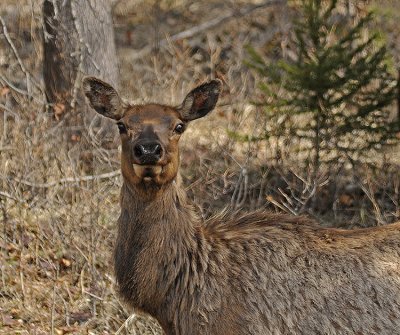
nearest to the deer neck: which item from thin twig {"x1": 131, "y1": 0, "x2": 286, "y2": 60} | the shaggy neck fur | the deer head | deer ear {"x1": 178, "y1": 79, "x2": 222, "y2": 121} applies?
the shaggy neck fur

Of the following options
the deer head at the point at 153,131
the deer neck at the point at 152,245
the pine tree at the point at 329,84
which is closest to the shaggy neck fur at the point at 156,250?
the deer neck at the point at 152,245

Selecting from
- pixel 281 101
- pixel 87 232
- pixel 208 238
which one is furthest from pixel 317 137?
pixel 208 238

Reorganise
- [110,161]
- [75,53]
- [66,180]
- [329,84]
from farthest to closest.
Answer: [75,53] → [329,84] → [110,161] → [66,180]

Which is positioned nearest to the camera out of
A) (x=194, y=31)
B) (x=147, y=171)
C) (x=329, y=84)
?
(x=147, y=171)

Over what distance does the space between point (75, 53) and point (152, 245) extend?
4.46 metres

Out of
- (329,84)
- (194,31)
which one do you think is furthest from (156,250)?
(194,31)

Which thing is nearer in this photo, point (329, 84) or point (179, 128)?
point (179, 128)

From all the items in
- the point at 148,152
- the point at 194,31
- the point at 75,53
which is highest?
the point at 194,31

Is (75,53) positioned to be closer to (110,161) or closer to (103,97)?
(110,161)

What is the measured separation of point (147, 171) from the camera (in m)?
6.16

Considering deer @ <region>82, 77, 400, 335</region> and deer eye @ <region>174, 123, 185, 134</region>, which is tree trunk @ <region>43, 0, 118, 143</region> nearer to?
deer eye @ <region>174, 123, 185, 134</region>

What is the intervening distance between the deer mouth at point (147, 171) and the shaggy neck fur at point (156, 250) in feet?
0.59

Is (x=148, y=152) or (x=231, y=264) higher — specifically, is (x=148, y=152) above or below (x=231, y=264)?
above

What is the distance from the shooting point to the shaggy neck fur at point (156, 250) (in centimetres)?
631
